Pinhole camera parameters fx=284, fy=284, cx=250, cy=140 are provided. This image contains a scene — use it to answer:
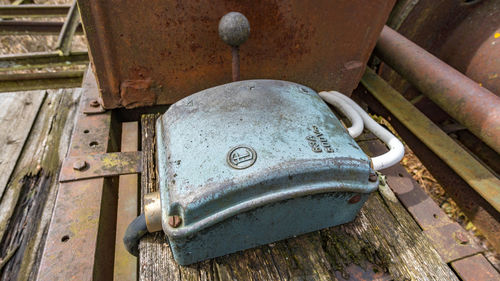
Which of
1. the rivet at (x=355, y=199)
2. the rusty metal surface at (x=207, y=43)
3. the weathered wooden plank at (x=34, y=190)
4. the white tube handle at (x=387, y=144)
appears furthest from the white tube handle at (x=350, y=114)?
the weathered wooden plank at (x=34, y=190)

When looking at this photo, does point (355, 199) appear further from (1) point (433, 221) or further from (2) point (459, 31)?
(2) point (459, 31)

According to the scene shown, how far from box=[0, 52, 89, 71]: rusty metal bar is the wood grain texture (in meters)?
1.31

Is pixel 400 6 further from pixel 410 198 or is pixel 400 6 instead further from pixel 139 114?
pixel 139 114

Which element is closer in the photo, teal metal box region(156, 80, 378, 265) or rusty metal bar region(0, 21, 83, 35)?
teal metal box region(156, 80, 378, 265)

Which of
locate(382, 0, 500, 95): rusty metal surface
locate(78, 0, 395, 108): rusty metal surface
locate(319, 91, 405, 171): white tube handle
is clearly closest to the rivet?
locate(319, 91, 405, 171): white tube handle

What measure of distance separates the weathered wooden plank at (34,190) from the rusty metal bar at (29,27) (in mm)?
705

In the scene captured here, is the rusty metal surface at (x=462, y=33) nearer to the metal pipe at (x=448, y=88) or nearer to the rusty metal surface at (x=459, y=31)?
the rusty metal surface at (x=459, y=31)

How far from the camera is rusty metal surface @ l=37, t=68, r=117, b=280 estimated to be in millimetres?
761

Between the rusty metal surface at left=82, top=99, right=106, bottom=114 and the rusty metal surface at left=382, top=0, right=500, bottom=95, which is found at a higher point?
the rusty metal surface at left=382, top=0, right=500, bottom=95

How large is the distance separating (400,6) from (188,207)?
5.58 ft

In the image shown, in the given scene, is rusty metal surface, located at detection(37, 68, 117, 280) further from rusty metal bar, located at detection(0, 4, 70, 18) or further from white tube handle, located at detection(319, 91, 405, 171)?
rusty metal bar, located at detection(0, 4, 70, 18)

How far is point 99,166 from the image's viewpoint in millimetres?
973

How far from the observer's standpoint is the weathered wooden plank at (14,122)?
50.7 inches

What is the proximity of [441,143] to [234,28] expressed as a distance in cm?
103
